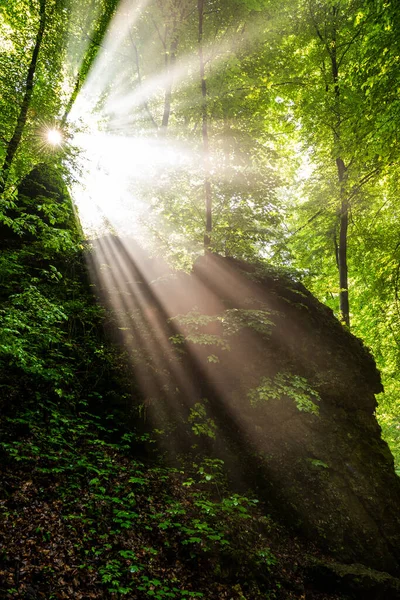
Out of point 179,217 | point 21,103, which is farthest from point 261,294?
point 21,103

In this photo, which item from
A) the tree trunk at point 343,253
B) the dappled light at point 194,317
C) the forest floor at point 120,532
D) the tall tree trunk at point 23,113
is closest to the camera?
the forest floor at point 120,532

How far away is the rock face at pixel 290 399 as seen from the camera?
5926 mm

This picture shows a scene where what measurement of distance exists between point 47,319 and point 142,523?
3306 millimetres

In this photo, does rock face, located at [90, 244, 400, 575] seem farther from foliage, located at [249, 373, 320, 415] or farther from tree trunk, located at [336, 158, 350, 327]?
tree trunk, located at [336, 158, 350, 327]

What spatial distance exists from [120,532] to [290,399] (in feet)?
14.8

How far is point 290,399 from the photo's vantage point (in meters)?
7.23

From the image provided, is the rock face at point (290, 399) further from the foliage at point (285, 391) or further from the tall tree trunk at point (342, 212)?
the tall tree trunk at point (342, 212)

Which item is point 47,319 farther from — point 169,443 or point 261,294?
point 261,294

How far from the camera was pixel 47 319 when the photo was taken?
16.5 feet

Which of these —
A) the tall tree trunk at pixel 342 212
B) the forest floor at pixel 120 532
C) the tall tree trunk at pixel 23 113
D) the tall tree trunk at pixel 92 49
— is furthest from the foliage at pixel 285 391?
the tall tree trunk at pixel 92 49

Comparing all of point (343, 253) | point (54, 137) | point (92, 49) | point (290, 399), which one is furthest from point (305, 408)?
point (92, 49)

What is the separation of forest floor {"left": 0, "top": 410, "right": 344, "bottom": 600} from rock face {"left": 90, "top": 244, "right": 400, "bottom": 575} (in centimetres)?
87

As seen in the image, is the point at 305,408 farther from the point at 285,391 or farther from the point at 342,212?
the point at 342,212

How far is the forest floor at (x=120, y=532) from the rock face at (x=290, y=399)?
0.87 m
